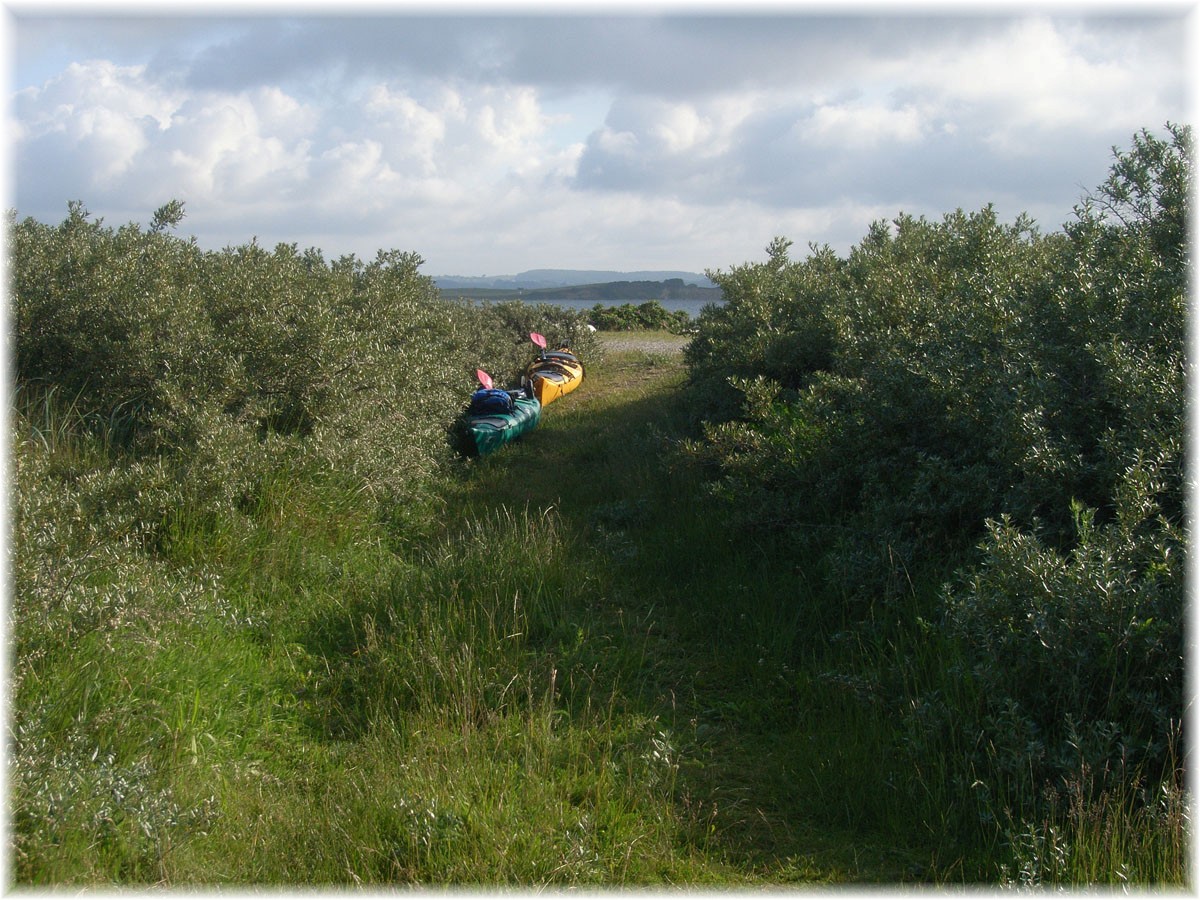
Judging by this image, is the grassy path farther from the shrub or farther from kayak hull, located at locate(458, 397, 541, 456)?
kayak hull, located at locate(458, 397, 541, 456)

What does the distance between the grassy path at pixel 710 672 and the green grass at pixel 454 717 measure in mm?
18

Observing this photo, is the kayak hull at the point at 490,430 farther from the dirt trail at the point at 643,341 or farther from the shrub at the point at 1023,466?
the dirt trail at the point at 643,341

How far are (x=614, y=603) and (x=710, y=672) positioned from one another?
1.04 meters

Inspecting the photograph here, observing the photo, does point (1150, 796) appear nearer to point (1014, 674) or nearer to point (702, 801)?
point (1014, 674)

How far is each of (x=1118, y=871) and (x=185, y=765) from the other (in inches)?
131

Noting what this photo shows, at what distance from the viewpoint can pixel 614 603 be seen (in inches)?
228

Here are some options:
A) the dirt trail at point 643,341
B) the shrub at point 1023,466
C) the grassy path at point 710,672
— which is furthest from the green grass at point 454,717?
the dirt trail at point 643,341

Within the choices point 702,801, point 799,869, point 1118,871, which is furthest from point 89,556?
point 1118,871

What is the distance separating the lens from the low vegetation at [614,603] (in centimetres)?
317

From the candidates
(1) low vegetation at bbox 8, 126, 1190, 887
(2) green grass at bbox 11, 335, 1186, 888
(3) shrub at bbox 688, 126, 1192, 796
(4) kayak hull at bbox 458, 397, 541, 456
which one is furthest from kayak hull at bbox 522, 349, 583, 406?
(2) green grass at bbox 11, 335, 1186, 888

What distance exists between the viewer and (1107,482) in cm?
412

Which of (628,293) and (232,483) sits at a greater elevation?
(628,293)

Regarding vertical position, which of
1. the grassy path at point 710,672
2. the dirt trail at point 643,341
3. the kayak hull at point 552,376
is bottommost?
the grassy path at point 710,672

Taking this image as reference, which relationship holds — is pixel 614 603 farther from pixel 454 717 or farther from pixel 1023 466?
pixel 1023 466
